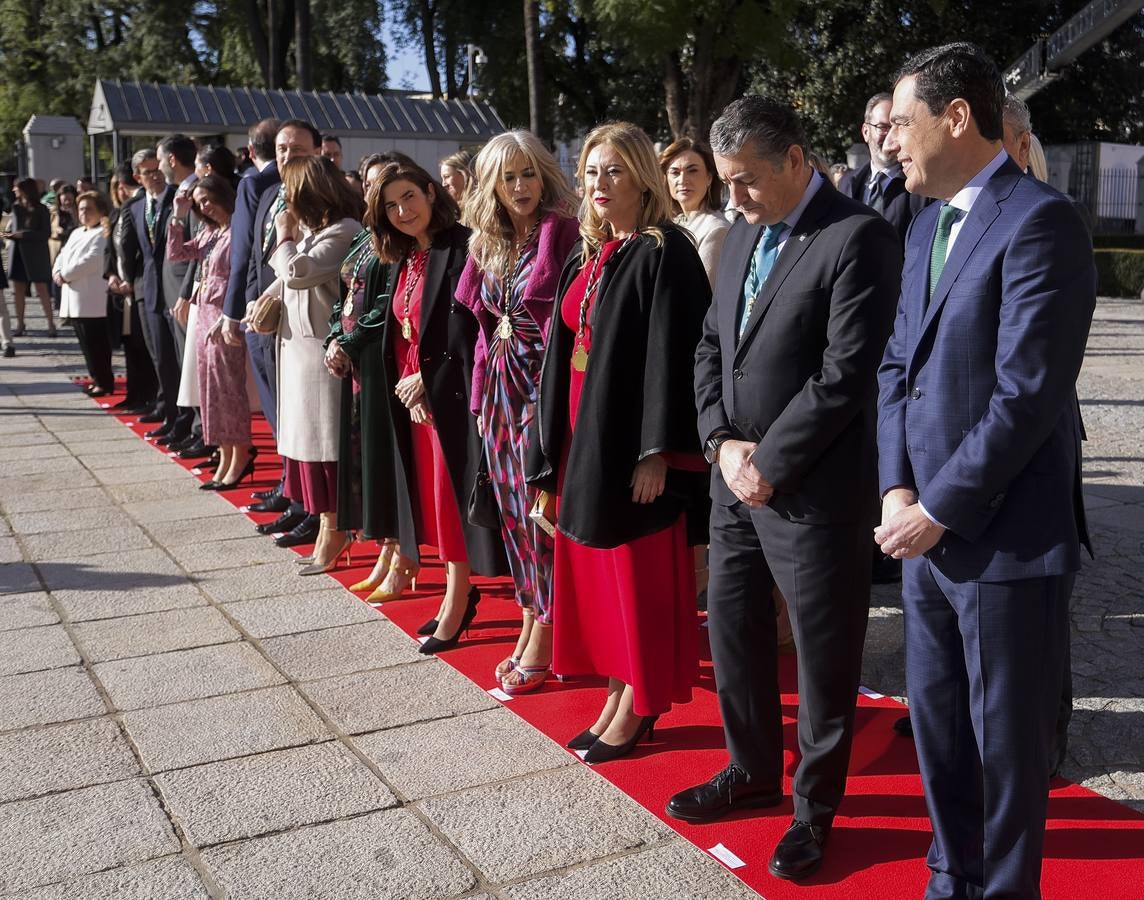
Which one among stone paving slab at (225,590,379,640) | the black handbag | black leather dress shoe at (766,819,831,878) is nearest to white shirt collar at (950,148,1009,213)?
black leather dress shoe at (766,819,831,878)

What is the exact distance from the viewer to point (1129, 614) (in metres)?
5.19

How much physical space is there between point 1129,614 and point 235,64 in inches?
1597

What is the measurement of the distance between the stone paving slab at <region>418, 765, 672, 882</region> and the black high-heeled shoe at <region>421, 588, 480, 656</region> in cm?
126

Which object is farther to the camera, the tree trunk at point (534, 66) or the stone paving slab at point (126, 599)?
the tree trunk at point (534, 66)

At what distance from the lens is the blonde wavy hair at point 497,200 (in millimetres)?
4273

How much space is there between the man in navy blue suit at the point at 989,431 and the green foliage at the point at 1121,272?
21.0 meters

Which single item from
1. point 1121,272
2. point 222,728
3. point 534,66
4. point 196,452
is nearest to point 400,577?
point 222,728

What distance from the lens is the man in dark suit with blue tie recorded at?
3.05m

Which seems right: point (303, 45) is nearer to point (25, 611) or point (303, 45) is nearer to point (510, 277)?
point (25, 611)

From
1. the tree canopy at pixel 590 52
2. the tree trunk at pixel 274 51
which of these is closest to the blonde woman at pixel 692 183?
the tree canopy at pixel 590 52

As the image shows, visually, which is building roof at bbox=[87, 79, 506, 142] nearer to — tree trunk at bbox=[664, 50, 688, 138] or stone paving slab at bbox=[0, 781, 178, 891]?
tree trunk at bbox=[664, 50, 688, 138]

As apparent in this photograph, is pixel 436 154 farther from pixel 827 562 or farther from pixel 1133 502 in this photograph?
pixel 827 562

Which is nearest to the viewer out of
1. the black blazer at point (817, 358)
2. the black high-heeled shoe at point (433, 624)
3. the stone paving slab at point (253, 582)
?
the black blazer at point (817, 358)

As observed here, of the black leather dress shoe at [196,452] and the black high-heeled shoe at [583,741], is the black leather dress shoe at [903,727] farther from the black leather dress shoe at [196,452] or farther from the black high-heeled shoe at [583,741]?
the black leather dress shoe at [196,452]
